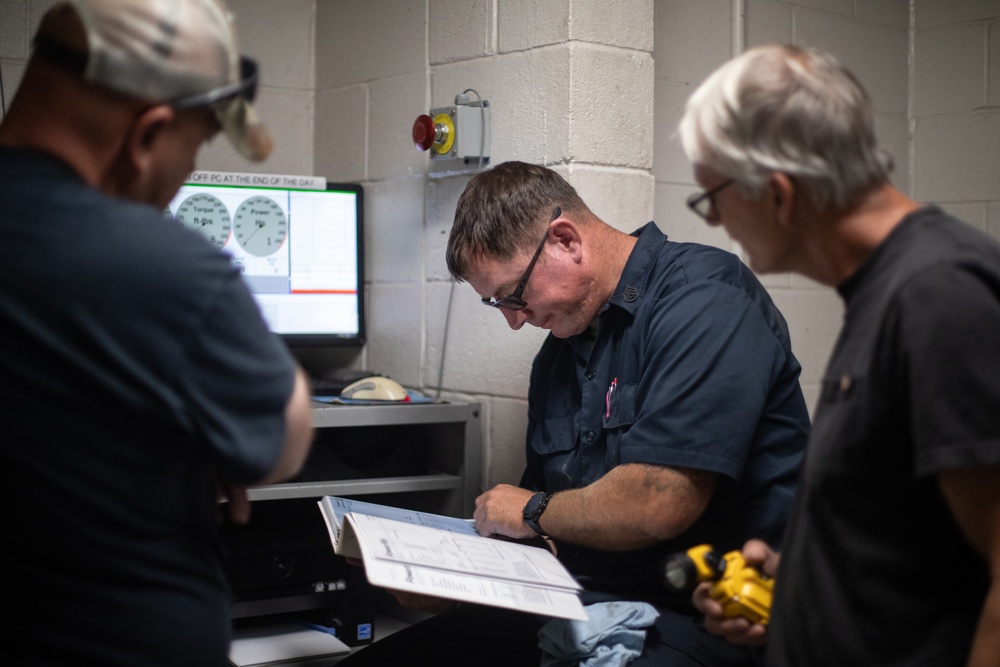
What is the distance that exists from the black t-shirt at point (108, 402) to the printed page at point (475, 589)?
1.23ft

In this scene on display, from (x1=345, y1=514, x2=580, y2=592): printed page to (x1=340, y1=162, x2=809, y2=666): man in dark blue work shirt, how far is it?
131mm

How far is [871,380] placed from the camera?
3.11 feet

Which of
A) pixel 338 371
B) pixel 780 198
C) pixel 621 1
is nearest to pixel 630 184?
pixel 621 1

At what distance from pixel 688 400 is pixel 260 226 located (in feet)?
4.27

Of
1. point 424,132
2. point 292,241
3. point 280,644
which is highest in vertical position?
point 424,132

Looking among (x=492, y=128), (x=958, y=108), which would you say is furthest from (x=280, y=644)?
(x=958, y=108)

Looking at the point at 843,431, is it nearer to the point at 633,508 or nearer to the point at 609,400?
the point at 633,508

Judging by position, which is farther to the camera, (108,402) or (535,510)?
(535,510)

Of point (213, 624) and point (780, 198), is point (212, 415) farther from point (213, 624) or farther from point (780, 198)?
point (780, 198)

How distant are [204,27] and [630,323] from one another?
1014 millimetres

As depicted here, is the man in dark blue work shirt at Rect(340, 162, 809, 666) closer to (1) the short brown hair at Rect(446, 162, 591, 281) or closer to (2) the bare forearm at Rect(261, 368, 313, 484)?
(1) the short brown hair at Rect(446, 162, 591, 281)

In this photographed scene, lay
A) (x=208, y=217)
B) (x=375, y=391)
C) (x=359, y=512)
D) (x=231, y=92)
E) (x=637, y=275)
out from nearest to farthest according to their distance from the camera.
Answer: (x=231, y=92), (x=359, y=512), (x=637, y=275), (x=375, y=391), (x=208, y=217)

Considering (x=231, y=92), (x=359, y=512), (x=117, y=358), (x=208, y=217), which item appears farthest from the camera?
(x=208, y=217)

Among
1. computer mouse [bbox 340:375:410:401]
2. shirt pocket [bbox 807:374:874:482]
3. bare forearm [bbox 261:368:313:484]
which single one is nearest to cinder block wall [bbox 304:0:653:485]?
computer mouse [bbox 340:375:410:401]
